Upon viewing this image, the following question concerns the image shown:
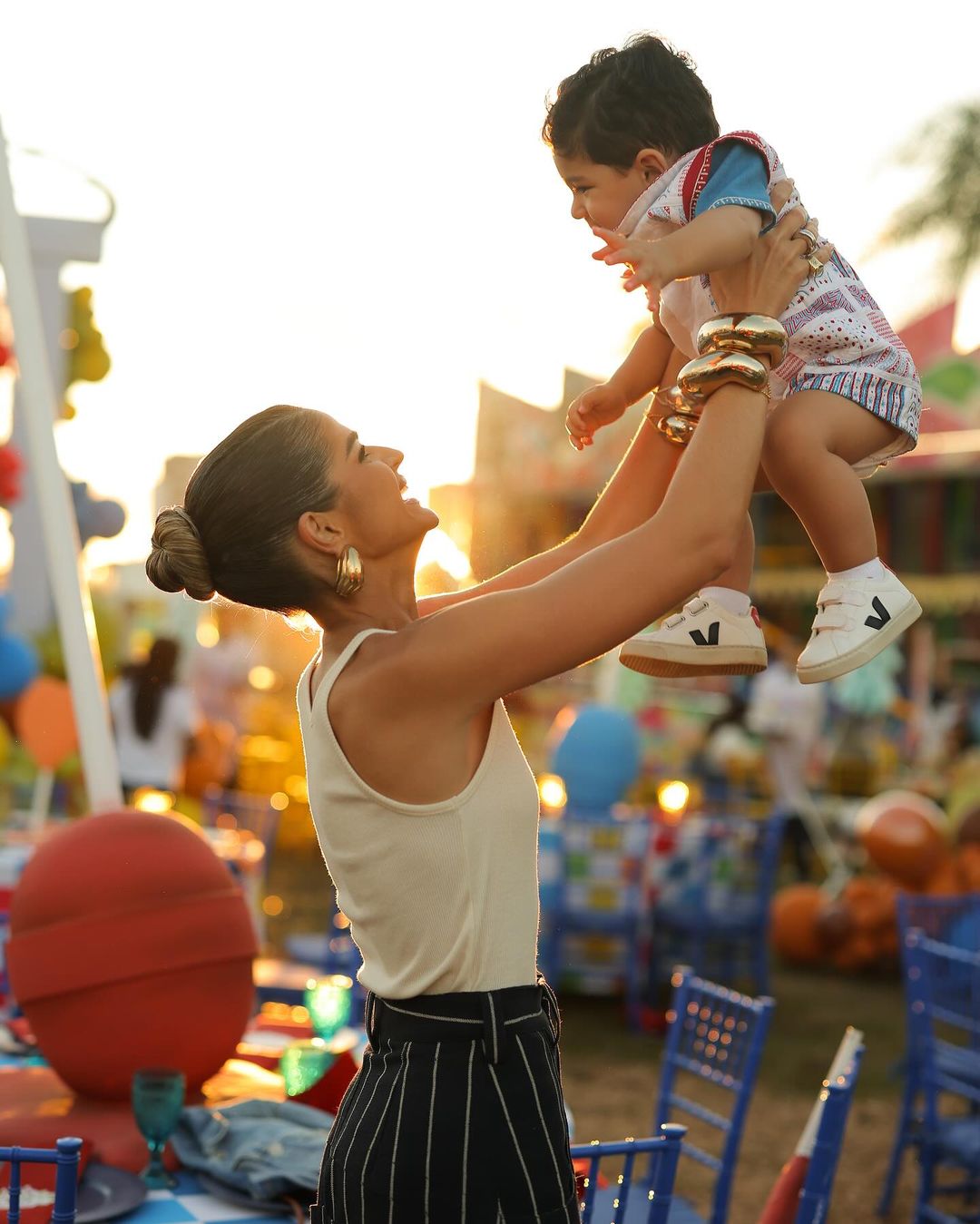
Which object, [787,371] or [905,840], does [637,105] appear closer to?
[787,371]

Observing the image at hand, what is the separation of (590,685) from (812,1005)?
608cm

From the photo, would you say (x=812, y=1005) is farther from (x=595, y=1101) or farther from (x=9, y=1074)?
(x=9, y=1074)

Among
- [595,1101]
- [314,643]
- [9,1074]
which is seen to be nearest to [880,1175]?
[595,1101]

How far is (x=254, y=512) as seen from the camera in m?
1.61

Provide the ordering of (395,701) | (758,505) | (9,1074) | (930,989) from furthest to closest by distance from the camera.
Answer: (758,505) < (930,989) < (9,1074) < (395,701)

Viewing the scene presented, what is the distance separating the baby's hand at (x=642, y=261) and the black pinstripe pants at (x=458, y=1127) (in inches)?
29.6

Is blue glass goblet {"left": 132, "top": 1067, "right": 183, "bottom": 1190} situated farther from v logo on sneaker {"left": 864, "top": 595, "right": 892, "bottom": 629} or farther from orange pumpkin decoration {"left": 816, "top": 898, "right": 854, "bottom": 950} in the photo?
orange pumpkin decoration {"left": 816, "top": 898, "right": 854, "bottom": 950}

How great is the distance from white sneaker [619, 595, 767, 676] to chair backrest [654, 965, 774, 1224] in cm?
164

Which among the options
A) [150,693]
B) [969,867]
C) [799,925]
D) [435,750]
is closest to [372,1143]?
[435,750]

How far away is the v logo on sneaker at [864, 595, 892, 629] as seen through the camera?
1.65m

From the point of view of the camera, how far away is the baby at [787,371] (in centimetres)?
165

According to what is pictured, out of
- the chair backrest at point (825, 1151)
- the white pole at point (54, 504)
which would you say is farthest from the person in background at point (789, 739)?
the chair backrest at point (825, 1151)

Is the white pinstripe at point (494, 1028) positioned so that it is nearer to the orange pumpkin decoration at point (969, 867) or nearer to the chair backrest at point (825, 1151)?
the chair backrest at point (825, 1151)

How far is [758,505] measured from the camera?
16.9 meters
